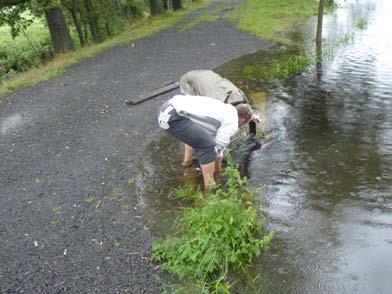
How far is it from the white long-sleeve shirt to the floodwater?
1077 millimetres

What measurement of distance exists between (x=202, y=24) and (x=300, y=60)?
7.66m

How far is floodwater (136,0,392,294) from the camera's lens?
159 inches

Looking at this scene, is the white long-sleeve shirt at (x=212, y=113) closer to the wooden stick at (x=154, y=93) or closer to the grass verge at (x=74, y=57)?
the wooden stick at (x=154, y=93)

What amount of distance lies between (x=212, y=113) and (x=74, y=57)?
965 cm

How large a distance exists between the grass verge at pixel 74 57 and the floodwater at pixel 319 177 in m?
4.98

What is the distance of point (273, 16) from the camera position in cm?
1872

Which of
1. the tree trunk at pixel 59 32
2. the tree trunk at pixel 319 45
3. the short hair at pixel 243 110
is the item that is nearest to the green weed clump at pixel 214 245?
the short hair at pixel 243 110

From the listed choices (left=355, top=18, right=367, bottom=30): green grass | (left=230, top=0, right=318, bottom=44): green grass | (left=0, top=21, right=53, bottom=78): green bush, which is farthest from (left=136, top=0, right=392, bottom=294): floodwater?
(left=0, top=21, right=53, bottom=78): green bush

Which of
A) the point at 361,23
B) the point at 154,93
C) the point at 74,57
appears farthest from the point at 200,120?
the point at 361,23

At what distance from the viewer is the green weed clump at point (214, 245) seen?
387 centimetres

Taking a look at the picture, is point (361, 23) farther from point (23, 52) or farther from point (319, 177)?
point (23, 52)

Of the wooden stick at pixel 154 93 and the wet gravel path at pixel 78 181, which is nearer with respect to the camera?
the wet gravel path at pixel 78 181

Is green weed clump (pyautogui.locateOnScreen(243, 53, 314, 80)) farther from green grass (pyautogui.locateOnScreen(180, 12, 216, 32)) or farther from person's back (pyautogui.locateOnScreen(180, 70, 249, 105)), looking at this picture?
green grass (pyautogui.locateOnScreen(180, 12, 216, 32))

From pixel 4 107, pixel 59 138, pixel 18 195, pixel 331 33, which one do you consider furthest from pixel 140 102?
pixel 331 33
